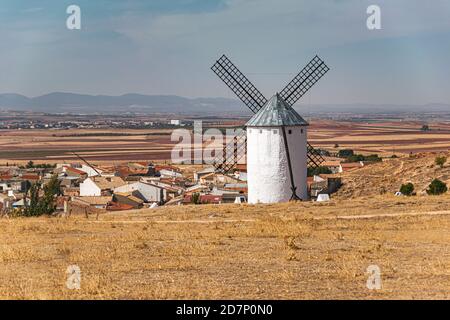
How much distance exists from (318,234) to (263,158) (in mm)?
9521

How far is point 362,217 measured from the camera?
20297 millimetres

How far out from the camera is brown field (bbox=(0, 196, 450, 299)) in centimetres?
998

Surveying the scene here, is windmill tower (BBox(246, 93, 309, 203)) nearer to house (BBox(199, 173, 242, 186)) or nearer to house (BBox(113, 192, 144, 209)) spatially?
house (BBox(113, 192, 144, 209))

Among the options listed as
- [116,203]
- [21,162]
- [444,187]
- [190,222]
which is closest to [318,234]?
[190,222]

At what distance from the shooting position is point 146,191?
2005 inches

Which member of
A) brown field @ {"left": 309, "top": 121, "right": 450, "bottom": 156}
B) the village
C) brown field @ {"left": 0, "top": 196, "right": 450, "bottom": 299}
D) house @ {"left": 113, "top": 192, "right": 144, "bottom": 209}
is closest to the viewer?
brown field @ {"left": 0, "top": 196, "right": 450, "bottom": 299}

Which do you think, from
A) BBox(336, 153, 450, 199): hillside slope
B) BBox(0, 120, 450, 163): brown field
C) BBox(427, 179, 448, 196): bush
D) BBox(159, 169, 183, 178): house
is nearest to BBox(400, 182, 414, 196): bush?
BBox(336, 153, 450, 199): hillside slope

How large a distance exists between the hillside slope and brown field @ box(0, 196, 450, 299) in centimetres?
968

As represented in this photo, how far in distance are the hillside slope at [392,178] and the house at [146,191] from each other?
55.6 feet

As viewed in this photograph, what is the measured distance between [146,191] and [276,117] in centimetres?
2591

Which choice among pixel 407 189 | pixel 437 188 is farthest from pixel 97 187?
pixel 437 188
